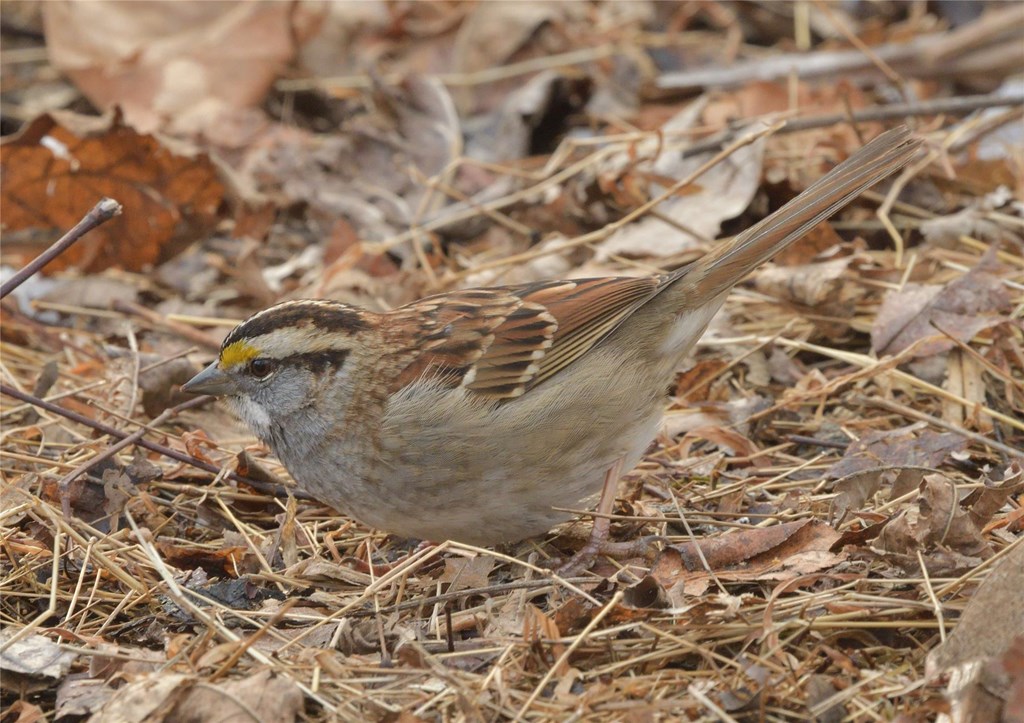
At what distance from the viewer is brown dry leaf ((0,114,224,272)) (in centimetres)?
599

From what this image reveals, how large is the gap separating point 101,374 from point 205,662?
2280mm

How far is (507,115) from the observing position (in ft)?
23.5

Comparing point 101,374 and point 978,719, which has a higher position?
point 978,719

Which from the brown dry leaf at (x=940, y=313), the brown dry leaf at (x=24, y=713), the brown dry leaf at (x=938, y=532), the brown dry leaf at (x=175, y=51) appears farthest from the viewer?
the brown dry leaf at (x=175, y=51)

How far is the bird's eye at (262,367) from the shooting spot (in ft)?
13.5

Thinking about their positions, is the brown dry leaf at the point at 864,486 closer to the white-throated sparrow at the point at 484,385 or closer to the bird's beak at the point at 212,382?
the white-throated sparrow at the point at 484,385

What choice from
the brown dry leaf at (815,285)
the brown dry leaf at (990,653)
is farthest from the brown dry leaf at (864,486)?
the brown dry leaf at (815,285)

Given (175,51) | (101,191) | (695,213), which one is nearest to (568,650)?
(695,213)

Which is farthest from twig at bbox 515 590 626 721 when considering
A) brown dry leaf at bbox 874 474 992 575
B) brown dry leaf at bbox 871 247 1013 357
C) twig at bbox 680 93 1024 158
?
twig at bbox 680 93 1024 158

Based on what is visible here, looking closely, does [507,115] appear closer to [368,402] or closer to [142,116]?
[142,116]

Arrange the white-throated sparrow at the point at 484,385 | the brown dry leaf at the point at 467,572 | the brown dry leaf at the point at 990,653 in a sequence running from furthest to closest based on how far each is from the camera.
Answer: the white-throated sparrow at the point at 484,385, the brown dry leaf at the point at 467,572, the brown dry leaf at the point at 990,653

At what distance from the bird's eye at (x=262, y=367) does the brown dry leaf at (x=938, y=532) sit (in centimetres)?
196

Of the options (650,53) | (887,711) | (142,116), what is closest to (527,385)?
(887,711)

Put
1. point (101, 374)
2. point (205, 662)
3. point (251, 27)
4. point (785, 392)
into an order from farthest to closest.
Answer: point (251, 27)
point (101, 374)
point (785, 392)
point (205, 662)
